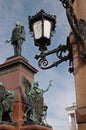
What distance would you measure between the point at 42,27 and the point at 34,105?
767cm

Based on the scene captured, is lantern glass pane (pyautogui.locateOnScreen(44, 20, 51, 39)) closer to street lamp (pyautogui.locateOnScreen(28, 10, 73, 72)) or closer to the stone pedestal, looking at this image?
street lamp (pyautogui.locateOnScreen(28, 10, 73, 72))

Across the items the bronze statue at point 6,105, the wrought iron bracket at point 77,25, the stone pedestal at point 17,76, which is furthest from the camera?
the stone pedestal at point 17,76

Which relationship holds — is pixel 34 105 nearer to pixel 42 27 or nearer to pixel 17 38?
pixel 17 38

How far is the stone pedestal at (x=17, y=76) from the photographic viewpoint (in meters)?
11.1

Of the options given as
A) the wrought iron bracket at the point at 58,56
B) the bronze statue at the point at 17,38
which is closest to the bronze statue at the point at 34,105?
the bronze statue at the point at 17,38

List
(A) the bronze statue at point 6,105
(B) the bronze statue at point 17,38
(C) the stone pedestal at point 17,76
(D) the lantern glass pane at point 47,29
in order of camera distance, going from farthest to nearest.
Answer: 1. (B) the bronze statue at point 17,38
2. (C) the stone pedestal at point 17,76
3. (A) the bronze statue at point 6,105
4. (D) the lantern glass pane at point 47,29

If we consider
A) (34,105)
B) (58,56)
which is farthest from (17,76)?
(58,56)

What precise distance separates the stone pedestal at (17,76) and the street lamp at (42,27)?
6.93 m

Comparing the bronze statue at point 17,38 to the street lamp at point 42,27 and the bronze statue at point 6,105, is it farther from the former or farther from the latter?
the street lamp at point 42,27

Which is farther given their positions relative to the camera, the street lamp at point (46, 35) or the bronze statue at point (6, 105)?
the bronze statue at point (6, 105)

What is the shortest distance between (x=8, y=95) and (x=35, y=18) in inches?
287

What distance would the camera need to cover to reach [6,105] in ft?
36.0

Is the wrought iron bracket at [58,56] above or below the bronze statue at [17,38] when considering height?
below

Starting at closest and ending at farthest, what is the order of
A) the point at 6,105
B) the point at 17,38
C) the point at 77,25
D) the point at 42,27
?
the point at 77,25
the point at 42,27
the point at 6,105
the point at 17,38
